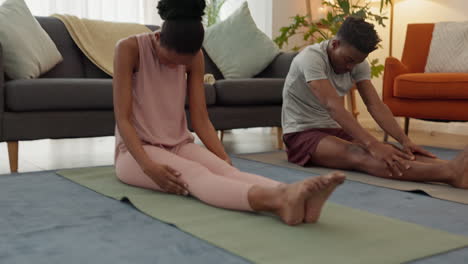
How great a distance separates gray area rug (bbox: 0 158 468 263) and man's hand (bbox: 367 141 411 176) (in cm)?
13

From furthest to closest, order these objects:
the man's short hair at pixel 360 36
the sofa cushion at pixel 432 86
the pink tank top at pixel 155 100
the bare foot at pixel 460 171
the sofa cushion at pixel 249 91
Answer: the sofa cushion at pixel 432 86 < the sofa cushion at pixel 249 91 < the man's short hair at pixel 360 36 < the bare foot at pixel 460 171 < the pink tank top at pixel 155 100

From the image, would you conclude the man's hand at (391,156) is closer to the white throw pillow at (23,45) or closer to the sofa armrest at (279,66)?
the sofa armrest at (279,66)

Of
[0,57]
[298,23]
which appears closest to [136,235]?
[0,57]

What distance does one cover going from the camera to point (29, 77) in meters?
2.81

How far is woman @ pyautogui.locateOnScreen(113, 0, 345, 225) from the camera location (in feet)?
4.80

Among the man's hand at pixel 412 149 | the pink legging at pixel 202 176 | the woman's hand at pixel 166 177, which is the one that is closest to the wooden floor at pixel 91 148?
the pink legging at pixel 202 176

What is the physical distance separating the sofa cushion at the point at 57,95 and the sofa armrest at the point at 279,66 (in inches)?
53.7

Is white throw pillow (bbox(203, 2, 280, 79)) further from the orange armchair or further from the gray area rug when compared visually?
the gray area rug

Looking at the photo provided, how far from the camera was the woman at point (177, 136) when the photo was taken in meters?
1.46

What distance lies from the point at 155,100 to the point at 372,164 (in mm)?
956

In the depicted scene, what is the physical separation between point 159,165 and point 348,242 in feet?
2.15

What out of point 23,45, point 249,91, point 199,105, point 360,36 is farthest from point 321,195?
point 23,45

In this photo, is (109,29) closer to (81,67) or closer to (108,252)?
(81,67)

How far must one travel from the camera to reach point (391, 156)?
2.16m
